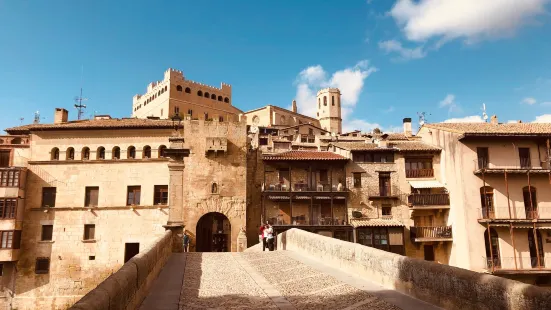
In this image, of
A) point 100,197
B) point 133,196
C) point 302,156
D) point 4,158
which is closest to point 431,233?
point 302,156

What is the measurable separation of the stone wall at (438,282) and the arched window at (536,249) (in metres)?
27.6

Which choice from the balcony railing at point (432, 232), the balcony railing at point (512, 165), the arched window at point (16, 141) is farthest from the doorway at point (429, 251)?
the arched window at point (16, 141)

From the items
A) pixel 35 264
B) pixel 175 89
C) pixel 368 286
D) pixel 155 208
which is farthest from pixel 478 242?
pixel 175 89

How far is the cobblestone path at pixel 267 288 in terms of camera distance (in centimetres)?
859

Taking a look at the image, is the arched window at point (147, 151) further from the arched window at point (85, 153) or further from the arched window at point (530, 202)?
the arched window at point (530, 202)

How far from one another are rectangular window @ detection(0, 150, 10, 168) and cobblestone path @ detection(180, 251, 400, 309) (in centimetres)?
2659

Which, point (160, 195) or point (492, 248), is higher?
point (160, 195)

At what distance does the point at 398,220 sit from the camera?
37.5m

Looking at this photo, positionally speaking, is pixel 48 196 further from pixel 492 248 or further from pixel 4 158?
pixel 492 248

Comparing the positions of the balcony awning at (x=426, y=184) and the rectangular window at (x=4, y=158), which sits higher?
the rectangular window at (x=4, y=158)

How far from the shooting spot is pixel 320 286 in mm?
10508

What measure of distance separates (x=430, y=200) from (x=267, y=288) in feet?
96.9

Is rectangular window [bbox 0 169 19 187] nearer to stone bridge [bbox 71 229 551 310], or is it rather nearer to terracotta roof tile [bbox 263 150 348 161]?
terracotta roof tile [bbox 263 150 348 161]

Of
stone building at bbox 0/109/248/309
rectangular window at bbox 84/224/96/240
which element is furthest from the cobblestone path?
rectangular window at bbox 84/224/96/240
